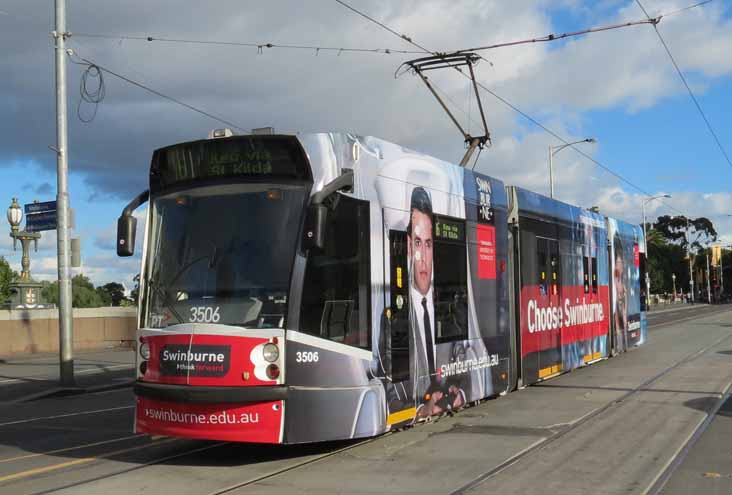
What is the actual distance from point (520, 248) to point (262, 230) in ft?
21.3

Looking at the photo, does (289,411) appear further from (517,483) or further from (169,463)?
(517,483)

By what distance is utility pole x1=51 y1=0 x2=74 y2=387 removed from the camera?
1714 cm

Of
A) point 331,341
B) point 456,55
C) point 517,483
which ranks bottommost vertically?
point 517,483

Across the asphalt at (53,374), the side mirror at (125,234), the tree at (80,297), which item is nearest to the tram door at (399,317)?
the side mirror at (125,234)

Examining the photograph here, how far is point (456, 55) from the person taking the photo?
16203mm

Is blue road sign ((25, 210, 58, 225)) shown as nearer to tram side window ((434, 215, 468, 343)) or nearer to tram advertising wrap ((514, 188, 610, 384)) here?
tram advertising wrap ((514, 188, 610, 384))

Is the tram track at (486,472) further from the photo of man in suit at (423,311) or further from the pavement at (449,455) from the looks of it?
the photo of man in suit at (423,311)

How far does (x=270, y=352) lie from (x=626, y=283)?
14.8 metres

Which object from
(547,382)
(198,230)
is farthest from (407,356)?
(547,382)

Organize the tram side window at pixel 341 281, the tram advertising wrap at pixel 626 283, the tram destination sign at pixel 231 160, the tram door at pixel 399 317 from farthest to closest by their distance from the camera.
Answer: the tram advertising wrap at pixel 626 283 → the tram door at pixel 399 317 → the tram destination sign at pixel 231 160 → the tram side window at pixel 341 281

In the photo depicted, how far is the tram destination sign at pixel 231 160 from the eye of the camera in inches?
313

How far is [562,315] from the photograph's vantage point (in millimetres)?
15133

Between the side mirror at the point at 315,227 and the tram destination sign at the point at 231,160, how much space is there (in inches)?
24.0

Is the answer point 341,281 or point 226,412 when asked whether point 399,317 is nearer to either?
point 341,281
